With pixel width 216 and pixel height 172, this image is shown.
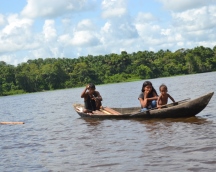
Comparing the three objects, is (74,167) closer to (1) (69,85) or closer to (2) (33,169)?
(2) (33,169)

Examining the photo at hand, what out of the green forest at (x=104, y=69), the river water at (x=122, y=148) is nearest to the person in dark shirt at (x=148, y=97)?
the river water at (x=122, y=148)

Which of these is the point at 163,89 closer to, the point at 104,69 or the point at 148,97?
the point at 148,97

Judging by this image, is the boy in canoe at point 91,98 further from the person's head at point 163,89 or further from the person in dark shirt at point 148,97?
the person's head at point 163,89

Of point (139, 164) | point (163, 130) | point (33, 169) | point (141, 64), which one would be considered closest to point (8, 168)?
point (33, 169)

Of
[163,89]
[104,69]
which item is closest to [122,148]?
[163,89]

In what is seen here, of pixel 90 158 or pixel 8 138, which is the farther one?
pixel 8 138

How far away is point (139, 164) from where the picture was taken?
23.8ft

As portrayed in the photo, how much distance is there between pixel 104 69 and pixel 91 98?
78.0 meters

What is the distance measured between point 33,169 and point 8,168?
0.73 metres

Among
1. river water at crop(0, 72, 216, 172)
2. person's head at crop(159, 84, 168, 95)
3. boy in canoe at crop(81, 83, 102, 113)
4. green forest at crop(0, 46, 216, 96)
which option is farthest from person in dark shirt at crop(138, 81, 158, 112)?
green forest at crop(0, 46, 216, 96)

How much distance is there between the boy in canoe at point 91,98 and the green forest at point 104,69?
71501 mm

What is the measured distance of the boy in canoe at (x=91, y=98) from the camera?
52.6 ft

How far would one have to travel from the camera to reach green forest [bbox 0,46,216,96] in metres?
88.8

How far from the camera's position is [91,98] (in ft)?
53.8
